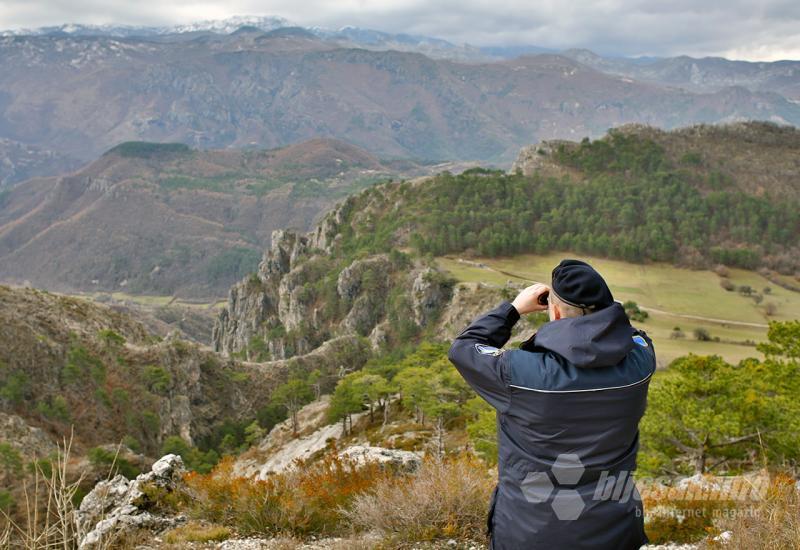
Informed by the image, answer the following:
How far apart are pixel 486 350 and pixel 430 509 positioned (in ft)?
13.6

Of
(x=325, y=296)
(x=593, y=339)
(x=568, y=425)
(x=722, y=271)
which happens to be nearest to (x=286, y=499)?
(x=568, y=425)

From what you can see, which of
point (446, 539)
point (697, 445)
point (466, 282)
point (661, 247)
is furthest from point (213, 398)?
point (661, 247)

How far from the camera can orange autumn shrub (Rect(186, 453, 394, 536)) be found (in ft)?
25.8

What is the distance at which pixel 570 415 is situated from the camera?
3.54 metres

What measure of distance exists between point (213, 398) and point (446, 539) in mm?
51306

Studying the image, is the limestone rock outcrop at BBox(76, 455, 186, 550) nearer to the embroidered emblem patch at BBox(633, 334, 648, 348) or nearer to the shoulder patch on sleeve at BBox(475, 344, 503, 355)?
the shoulder patch on sleeve at BBox(475, 344, 503, 355)

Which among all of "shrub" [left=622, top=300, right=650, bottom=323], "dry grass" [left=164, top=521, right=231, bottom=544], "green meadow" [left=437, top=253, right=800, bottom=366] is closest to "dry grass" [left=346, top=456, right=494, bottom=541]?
"dry grass" [left=164, top=521, right=231, bottom=544]

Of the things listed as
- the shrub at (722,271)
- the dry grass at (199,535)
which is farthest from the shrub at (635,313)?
the dry grass at (199,535)

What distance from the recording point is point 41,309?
47.1 m

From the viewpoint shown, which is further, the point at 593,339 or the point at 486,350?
the point at 486,350

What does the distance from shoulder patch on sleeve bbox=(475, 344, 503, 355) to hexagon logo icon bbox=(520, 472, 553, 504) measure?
85 cm

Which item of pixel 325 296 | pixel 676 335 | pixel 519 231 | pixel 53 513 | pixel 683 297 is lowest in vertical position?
pixel 325 296

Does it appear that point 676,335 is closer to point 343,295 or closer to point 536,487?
point 343,295

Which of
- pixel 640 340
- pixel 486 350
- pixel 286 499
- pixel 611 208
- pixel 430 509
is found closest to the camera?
pixel 486 350
